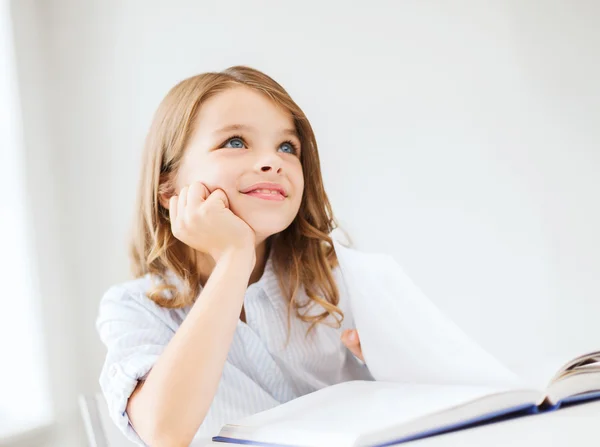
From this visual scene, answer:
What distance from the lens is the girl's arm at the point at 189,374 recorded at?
68 cm

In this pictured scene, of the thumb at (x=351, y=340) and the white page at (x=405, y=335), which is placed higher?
the white page at (x=405, y=335)

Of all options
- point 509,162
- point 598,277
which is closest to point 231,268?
point 509,162

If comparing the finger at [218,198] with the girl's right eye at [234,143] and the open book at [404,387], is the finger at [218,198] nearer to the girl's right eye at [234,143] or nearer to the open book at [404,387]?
the girl's right eye at [234,143]

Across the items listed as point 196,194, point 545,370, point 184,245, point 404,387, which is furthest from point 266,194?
point 545,370

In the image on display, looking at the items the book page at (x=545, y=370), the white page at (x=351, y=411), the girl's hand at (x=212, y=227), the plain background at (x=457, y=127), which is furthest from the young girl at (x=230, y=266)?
the plain background at (x=457, y=127)

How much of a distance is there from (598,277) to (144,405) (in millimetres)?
1480

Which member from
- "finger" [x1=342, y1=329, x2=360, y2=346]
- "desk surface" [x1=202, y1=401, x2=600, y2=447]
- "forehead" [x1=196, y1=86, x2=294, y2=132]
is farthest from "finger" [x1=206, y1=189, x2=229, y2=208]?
"desk surface" [x1=202, y1=401, x2=600, y2=447]

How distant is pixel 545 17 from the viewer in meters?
1.80

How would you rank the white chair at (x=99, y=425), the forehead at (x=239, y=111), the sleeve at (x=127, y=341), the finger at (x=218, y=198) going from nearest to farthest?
the sleeve at (x=127, y=341), the finger at (x=218, y=198), the forehead at (x=239, y=111), the white chair at (x=99, y=425)

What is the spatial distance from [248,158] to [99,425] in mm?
660

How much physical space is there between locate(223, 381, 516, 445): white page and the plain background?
0.96m

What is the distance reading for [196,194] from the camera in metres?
0.88

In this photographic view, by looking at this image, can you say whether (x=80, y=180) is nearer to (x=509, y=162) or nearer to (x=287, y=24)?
(x=287, y=24)

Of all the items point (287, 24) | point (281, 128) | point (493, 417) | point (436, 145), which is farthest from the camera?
point (436, 145)
